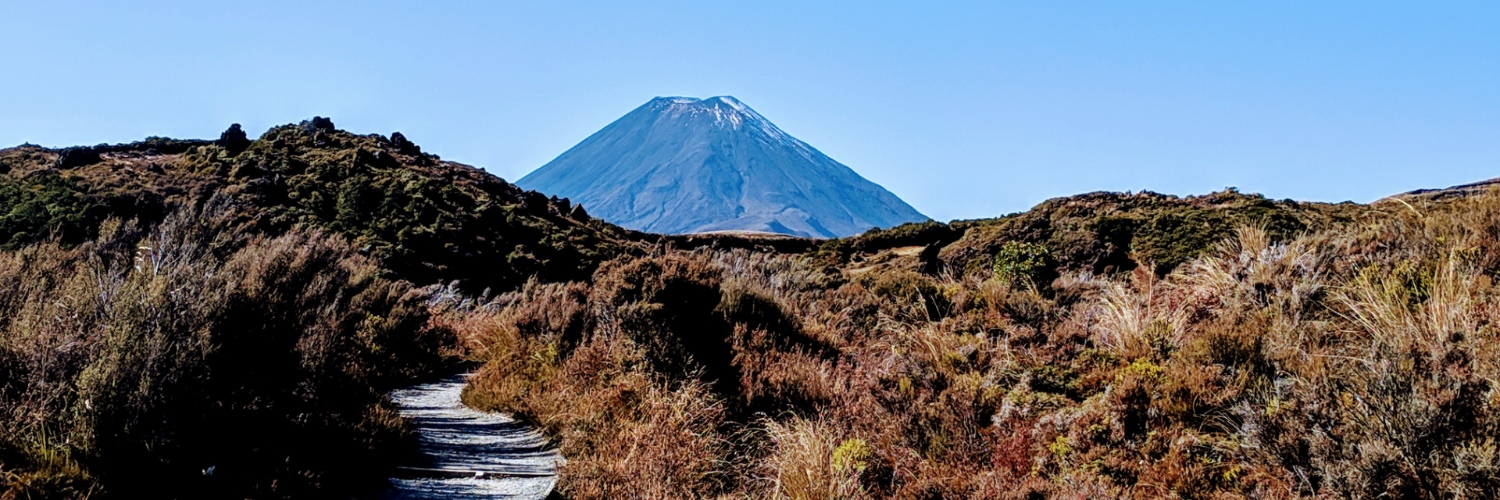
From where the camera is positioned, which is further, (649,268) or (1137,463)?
(649,268)

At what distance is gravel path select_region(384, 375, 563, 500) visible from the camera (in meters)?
4.89

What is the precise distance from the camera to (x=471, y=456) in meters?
5.68

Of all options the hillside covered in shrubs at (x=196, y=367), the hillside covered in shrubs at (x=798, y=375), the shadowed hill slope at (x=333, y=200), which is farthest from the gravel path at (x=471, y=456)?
the shadowed hill slope at (x=333, y=200)

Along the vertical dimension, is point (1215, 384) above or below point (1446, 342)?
below

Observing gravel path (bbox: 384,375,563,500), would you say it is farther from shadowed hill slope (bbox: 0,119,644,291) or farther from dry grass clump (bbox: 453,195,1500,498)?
shadowed hill slope (bbox: 0,119,644,291)

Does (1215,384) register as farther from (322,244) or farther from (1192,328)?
(322,244)

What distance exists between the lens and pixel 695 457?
5324mm

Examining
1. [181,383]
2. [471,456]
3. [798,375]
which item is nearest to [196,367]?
[181,383]

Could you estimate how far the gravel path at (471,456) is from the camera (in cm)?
489

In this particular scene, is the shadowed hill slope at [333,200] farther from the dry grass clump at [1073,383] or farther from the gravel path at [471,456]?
the dry grass clump at [1073,383]

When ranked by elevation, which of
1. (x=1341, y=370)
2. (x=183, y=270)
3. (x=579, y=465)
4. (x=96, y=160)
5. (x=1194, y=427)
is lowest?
(x=579, y=465)

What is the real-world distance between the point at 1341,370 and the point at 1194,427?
817 mm

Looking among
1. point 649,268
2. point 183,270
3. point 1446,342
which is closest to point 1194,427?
point 1446,342

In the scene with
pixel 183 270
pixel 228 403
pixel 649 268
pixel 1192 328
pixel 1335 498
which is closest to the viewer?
pixel 1335 498
